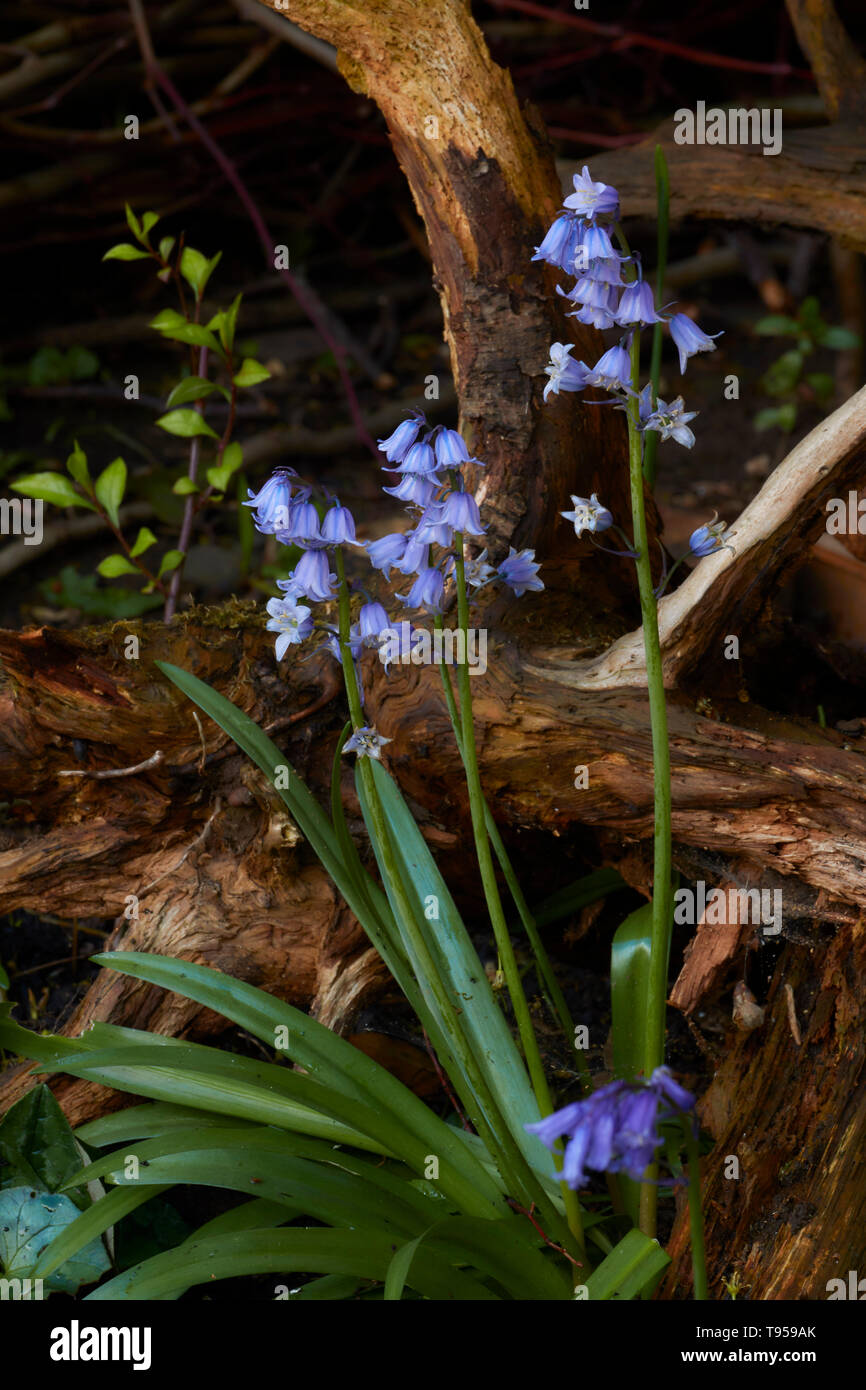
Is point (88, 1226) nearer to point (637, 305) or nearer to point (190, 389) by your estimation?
point (637, 305)

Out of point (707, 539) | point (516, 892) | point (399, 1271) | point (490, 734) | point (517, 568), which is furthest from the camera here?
point (490, 734)

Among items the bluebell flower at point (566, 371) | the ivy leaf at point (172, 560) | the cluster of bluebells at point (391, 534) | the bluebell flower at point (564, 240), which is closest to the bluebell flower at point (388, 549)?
the cluster of bluebells at point (391, 534)

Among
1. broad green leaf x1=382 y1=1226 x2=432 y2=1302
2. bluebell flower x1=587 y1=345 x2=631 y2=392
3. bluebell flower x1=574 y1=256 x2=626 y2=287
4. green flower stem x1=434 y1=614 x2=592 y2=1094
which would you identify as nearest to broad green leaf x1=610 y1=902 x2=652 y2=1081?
green flower stem x1=434 y1=614 x2=592 y2=1094

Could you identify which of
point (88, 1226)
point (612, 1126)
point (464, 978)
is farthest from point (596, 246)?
point (88, 1226)

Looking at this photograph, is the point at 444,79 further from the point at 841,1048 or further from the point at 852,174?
the point at 841,1048

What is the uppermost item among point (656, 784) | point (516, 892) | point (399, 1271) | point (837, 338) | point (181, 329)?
point (837, 338)

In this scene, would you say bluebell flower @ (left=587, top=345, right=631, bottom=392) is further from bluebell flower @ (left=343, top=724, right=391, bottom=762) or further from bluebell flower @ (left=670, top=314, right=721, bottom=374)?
bluebell flower @ (left=343, top=724, right=391, bottom=762)
